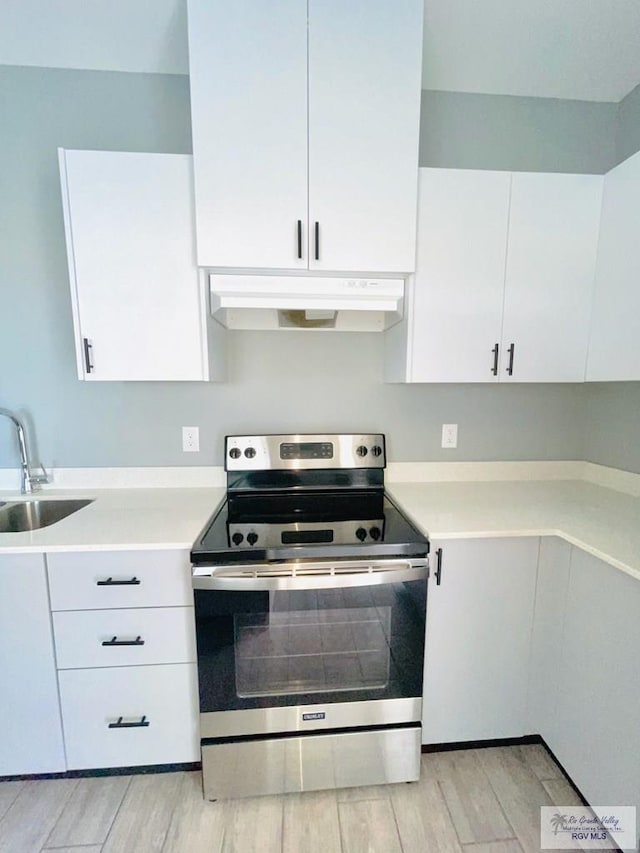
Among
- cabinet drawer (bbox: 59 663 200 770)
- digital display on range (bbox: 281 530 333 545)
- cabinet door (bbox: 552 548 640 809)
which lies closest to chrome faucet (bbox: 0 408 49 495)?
cabinet drawer (bbox: 59 663 200 770)

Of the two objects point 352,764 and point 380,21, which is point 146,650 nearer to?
point 352,764

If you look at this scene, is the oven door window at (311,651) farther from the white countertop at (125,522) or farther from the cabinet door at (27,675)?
the cabinet door at (27,675)

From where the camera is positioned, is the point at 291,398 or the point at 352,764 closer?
the point at 352,764

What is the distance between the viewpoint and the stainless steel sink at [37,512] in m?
1.59

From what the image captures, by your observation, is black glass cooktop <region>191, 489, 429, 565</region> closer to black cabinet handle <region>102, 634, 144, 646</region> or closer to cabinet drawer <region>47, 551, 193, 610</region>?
cabinet drawer <region>47, 551, 193, 610</region>

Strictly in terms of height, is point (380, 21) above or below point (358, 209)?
above

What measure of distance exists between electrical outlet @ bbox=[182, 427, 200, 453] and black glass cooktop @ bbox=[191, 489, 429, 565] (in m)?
0.31

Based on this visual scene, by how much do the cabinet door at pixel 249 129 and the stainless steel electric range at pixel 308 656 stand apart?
1.01 meters

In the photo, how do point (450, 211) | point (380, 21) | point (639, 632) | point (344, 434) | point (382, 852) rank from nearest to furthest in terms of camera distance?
point (639, 632) → point (382, 852) → point (380, 21) → point (450, 211) → point (344, 434)

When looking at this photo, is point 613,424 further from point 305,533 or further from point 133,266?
point 133,266

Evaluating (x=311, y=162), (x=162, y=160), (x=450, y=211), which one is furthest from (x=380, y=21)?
(x=162, y=160)

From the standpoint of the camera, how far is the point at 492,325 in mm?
1521

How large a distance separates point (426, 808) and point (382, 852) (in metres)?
0.21

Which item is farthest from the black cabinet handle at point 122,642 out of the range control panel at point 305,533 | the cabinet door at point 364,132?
the cabinet door at point 364,132
